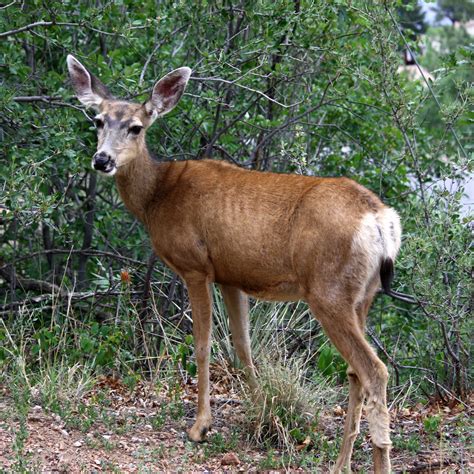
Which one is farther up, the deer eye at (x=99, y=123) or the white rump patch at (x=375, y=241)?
the white rump patch at (x=375, y=241)

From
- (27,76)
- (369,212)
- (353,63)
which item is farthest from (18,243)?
(369,212)

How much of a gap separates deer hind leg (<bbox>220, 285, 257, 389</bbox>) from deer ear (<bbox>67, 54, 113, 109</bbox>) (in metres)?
1.74

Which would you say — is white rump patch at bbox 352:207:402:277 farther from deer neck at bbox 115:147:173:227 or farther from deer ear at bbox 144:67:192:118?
deer ear at bbox 144:67:192:118

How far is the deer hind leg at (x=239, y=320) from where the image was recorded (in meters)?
7.58

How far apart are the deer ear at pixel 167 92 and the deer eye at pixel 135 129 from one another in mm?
186

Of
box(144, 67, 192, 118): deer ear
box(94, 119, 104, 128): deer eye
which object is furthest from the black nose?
box(144, 67, 192, 118): deer ear

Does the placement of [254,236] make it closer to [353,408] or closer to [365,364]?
[365,364]

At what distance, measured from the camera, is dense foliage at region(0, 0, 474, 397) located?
8.03 m

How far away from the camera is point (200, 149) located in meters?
9.47

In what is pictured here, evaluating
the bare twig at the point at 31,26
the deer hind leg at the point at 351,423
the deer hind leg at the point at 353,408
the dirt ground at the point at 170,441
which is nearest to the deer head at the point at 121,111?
the bare twig at the point at 31,26

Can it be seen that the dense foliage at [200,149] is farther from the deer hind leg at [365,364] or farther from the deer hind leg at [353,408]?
the deer hind leg at [365,364]

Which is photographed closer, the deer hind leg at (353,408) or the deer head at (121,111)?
the deer hind leg at (353,408)

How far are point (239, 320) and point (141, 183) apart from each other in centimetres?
128

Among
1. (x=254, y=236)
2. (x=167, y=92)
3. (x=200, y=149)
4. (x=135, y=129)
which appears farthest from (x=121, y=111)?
(x=200, y=149)
